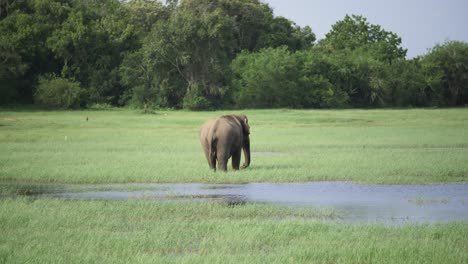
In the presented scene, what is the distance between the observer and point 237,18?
213ft

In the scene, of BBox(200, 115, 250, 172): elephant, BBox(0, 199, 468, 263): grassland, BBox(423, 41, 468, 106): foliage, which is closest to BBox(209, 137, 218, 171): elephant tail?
BBox(200, 115, 250, 172): elephant

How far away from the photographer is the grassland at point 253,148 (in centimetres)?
1764

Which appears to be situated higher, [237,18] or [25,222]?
[237,18]

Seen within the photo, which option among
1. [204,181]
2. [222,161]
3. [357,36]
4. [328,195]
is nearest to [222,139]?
[222,161]

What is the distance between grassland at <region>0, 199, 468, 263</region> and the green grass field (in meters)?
0.02

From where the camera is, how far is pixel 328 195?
588 inches

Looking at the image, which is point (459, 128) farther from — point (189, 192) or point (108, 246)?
point (108, 246)

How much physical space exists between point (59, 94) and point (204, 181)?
33.6 meters

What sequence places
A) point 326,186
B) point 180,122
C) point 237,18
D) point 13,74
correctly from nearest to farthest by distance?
point 326,186, point 180,122, point 13,74, point 237,18

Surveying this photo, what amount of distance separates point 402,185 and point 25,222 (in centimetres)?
899

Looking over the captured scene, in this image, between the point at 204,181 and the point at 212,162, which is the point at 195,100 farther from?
the point at 204,181

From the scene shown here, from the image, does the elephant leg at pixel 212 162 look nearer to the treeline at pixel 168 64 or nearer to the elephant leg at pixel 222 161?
the elephant leg at pixel 222 161

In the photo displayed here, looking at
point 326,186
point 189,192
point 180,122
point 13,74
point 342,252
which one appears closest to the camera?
point 342,252

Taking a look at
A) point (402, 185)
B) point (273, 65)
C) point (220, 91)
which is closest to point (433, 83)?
point (273, 65)
